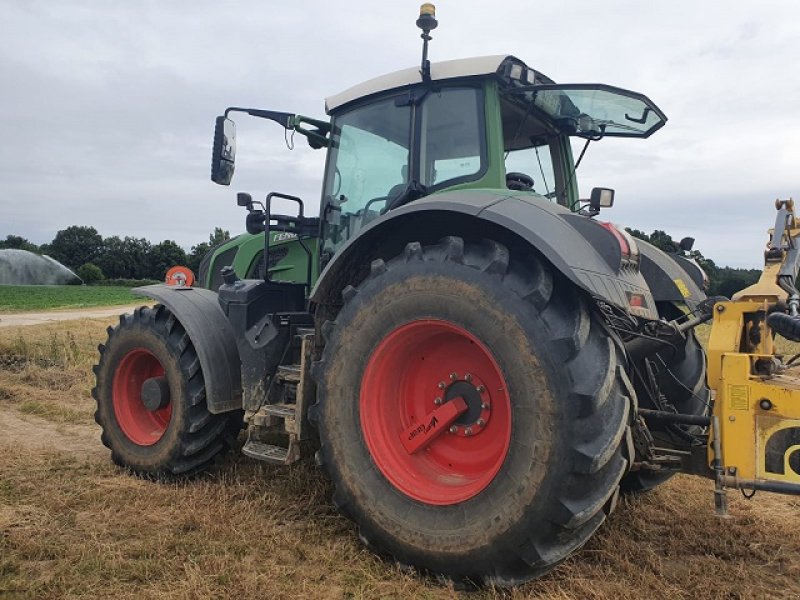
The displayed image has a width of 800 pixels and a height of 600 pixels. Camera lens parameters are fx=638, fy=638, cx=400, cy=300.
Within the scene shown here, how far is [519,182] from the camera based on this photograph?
4.11m

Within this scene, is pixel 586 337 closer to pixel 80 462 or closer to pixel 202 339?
pixel 202 339

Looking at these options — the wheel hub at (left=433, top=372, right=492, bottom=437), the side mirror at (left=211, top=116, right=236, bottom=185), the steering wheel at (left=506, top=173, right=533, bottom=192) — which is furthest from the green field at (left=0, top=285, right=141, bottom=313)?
the wheel hub at (left=433, top=372, right=492, bottom=437)

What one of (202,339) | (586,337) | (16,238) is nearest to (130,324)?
(202,339)

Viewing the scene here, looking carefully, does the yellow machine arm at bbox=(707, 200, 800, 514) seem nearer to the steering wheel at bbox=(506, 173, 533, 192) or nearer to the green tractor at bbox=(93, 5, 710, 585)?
the green tractor at bbox=(93, 5, 710, 585)

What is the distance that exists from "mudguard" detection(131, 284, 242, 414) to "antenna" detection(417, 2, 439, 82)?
6.89 ft

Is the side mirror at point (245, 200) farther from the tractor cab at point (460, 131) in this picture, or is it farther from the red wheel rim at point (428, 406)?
the red wheel rim at point (428, 406)

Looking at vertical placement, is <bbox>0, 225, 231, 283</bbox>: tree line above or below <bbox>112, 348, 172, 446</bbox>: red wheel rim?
above

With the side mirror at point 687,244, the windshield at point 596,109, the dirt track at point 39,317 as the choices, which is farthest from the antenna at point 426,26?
the dirt track at point 39,317

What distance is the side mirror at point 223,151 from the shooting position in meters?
4.25

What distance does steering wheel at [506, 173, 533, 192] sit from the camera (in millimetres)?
4018

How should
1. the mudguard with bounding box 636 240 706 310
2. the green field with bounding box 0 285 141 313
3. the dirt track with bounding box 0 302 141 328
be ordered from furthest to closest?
the green field with bounding box 0 285 141 313
the dirt track with bounding box 0 302 141 328
the mudguard with bounding box 636 240 706 310

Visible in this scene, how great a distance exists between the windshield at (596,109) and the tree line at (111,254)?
58865 millimetres

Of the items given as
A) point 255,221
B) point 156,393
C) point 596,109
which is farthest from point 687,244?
point 156,393

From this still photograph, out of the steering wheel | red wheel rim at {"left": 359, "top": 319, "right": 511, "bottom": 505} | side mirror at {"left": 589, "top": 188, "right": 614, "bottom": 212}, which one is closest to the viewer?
red wheel rim at {"left": 359, "top": 319, "right": 511, "bottom": 505}
